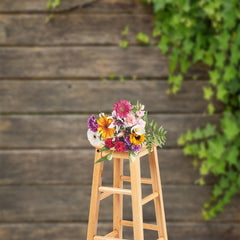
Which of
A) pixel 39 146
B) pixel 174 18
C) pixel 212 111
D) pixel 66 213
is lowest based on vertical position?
pixel 66 213

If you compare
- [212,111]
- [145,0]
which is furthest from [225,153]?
[145,0]

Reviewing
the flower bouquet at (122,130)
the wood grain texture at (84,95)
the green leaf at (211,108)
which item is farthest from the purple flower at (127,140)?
the green leaf at (211,108)

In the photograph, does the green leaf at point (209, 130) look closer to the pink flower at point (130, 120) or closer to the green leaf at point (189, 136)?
the green leaf at point (189, 136)

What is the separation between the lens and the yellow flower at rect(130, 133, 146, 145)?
43.8 inches

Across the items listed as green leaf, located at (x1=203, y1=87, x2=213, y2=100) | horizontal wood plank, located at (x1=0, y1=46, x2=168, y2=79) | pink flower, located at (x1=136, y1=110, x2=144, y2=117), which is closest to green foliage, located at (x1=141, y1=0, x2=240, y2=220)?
green leaf, located at (x1=203, y1=87, x2=213, y2=100)

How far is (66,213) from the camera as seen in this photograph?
79.0 inches

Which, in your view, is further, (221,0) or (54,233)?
(54,233)

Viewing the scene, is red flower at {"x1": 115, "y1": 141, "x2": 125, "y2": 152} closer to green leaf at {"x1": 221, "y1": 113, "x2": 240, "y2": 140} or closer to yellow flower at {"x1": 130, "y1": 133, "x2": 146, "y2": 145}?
yellow flower at {"x1": 130, "y1": 133, "x2": 146, "y2": 145}

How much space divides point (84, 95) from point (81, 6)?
0.49m

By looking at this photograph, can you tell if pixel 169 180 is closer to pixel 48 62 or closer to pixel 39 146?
pixel 39 146

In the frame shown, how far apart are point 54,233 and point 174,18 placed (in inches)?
53.3

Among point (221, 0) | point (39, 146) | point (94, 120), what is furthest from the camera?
point (39, 146)

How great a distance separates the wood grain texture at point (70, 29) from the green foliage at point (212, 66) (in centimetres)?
14

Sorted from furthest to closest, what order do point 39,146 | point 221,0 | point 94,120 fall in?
point 39,146 < point 221,0 < point 94,120
